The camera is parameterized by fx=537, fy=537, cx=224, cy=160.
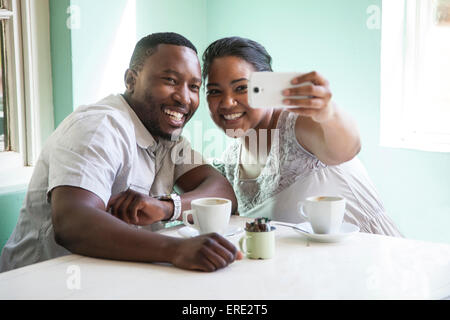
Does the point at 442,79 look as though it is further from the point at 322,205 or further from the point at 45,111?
the point at 45,111

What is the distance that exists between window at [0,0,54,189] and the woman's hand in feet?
4.11

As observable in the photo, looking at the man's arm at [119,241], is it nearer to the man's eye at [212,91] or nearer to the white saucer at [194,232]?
the white saucer at [194,232]

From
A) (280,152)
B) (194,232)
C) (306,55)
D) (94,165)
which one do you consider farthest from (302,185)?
(306,55)

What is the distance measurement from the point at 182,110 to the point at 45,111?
31.3 inches

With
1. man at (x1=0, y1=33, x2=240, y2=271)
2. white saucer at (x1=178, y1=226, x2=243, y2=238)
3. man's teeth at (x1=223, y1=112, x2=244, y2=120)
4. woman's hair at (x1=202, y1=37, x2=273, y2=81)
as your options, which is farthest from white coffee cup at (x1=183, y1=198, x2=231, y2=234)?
woman's hair at (x1=202, y1=37, x2=273, y2=81)

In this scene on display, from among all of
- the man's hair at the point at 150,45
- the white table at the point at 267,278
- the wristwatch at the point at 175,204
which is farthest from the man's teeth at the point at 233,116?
the white table at the point at 267,278

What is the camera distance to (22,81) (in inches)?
83.0

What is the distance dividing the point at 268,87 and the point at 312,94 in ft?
0.34

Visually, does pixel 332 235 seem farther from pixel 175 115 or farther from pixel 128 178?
pixel 175 115

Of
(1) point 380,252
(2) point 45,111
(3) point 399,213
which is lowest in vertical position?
(3) point 399,213

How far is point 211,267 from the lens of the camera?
3.40 feet

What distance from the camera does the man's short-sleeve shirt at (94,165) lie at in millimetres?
1242

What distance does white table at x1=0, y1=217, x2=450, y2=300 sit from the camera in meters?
0.94
